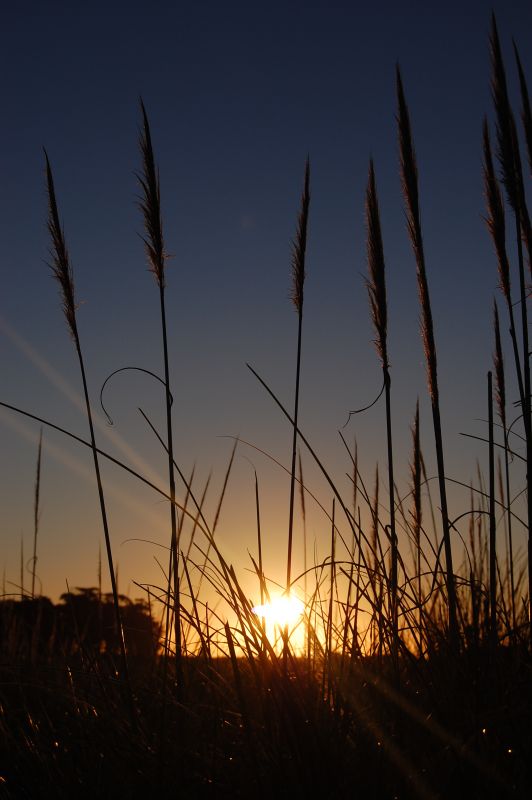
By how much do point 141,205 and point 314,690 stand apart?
1637mm

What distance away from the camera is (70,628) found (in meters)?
4.87

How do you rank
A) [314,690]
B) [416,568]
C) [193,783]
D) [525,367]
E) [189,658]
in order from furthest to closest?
1. [416,568]
2. [189,658]
3. [525,367]
4. [314,690]
5. [193,783]

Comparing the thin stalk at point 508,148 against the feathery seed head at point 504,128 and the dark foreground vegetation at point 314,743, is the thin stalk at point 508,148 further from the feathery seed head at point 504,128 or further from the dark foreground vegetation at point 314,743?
the dark foreground vegetation at point 314,743

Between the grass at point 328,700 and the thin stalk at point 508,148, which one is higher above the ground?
the thin stalk at point 508,148

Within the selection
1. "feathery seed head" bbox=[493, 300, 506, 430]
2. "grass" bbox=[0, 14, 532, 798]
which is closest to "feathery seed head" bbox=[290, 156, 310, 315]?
"grass" bbox=[0, 14, 532, 798]

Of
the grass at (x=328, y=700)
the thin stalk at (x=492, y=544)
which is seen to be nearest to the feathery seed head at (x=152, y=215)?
the grass at (x=328, y=700)

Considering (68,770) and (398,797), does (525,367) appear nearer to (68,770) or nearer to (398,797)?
(398,797)

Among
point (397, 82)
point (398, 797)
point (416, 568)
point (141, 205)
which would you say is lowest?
point (398, 797)

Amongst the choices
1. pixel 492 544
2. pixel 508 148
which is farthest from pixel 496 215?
pixel 492 544

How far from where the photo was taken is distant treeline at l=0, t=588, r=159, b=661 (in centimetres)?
322

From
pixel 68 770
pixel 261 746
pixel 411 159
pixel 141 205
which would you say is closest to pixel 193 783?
pixel 261 746

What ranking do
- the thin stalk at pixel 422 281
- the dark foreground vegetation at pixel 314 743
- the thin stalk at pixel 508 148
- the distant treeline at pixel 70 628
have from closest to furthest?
1. the dark foreground vegetation at pixel 314 743
2. the thin stalk at pixel 422 281
3. the thin stalk at pixel 508 148
4. the distant treeline at pixel 70 628

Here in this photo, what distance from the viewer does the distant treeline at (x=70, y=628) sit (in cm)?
322

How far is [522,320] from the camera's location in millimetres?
2500
